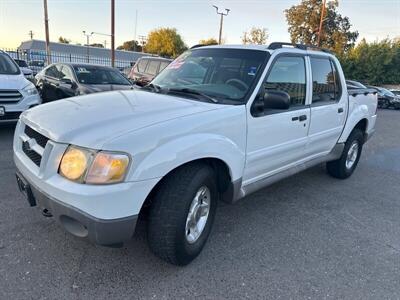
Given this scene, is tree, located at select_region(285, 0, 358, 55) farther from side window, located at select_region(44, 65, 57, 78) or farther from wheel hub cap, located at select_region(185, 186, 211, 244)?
wheel hub cap, located at select_region(185, 186, 211, 244)

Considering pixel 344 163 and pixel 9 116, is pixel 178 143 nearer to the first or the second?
pixel 344 163

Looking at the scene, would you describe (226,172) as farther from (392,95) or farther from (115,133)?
(392,95)

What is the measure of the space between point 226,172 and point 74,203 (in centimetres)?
136

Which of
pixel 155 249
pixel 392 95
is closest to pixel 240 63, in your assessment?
pixel 155 249

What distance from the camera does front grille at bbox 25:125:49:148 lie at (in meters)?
2.58

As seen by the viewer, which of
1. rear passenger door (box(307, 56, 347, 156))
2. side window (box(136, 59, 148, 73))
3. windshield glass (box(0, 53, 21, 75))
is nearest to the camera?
rear passenger door (box(307, 56, 347, 156))

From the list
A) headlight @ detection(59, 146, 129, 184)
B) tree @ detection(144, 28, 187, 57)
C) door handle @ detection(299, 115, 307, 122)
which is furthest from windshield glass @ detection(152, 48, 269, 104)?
tree @ detection(144, 28, 187, 57)

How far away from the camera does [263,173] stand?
11.7 ft

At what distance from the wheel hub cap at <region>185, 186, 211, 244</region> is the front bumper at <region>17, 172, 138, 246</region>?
1.90 feet

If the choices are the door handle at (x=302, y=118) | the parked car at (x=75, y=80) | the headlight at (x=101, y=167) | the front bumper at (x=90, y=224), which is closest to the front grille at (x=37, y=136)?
the front bumper at (x=90, y=224)

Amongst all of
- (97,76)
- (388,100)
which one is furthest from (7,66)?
(388,100)

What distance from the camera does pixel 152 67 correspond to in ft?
42.2

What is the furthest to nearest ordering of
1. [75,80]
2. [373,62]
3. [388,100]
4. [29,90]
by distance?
1. [373,62]
2. [388,100]
3. [75,80]
4. [29,90]

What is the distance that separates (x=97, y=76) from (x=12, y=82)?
9.08 feet
